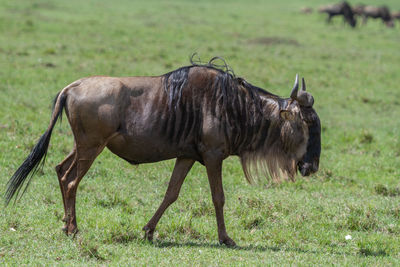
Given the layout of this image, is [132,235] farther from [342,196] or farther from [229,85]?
[342,196]

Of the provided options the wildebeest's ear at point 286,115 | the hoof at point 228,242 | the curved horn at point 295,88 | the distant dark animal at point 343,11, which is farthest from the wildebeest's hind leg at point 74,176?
the distant dark animal at point 343,11

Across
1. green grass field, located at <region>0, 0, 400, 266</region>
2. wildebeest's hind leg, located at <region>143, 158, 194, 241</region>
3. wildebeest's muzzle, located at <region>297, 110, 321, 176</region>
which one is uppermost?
wildebeest's muzzle, located at <region>297, 110, 321, 176</region>

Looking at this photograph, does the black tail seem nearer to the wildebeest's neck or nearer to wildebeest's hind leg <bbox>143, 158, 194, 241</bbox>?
the wildebeest's neck

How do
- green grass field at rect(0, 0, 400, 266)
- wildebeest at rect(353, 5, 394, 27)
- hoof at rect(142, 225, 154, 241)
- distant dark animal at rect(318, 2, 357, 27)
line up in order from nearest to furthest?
green grass field at rect(0, 0, 400, 266) → hoof at rect(142, 225, 154, 241) → distant dark animal at rect(318, 2, 357, 27) → wildebeest at rect(353, 5, 394, 27)

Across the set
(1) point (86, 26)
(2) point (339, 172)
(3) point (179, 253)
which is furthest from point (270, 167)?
(1) point (86, 26)

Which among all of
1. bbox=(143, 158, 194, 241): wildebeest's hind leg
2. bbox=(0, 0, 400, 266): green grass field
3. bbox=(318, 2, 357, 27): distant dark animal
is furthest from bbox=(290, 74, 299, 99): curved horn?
bbox=(318, 2, 357, 27): distant dark animal

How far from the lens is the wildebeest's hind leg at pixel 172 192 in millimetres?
6805

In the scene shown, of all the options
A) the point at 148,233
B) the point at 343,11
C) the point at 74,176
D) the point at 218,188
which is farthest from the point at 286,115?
the point at 343,11

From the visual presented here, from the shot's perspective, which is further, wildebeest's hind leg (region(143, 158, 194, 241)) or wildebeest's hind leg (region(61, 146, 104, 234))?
wildebeest's hind leg (region(143, 158, 194, 241))

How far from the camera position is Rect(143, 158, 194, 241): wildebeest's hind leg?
Result: 6.80 meters

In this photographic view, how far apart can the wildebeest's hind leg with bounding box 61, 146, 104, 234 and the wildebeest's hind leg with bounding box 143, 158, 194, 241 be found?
0.78m

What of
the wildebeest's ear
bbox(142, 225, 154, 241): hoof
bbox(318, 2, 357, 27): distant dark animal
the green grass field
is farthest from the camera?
bbox(318, 2, 357, 27): distant dark animal

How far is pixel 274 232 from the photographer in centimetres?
736

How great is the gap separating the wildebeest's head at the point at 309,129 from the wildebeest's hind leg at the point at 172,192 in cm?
127
